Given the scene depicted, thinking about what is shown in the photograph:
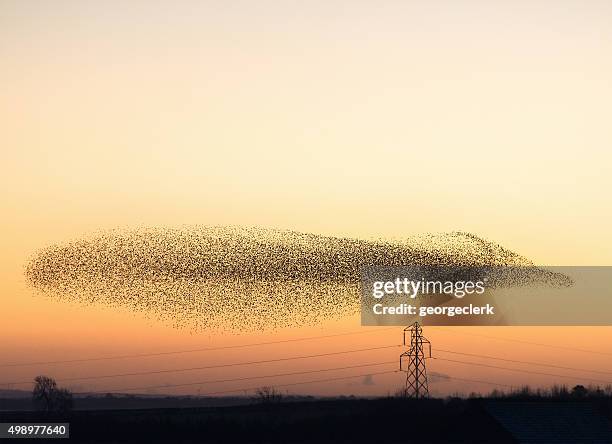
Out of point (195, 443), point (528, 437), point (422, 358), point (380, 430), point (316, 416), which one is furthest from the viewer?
point (422, 358)

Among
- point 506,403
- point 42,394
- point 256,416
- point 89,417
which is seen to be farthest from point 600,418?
point 42,394

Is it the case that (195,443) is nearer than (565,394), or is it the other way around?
(195,443)

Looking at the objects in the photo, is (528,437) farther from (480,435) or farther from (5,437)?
(5,437)

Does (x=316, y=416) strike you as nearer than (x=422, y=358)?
Yes

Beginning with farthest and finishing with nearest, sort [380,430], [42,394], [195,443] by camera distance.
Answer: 1. [42,394]
2. [380,430]
3. [195,443]

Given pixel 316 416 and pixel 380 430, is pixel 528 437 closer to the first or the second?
pixel 380 430

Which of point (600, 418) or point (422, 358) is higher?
point (422, 358)

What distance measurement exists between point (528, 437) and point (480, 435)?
6166 millimetres

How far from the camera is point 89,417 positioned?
10038cm

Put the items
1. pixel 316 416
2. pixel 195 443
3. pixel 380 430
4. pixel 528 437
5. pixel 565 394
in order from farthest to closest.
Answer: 1. pixel 565 394
2. pixel 316 416
3. pixel 380 430
4. pixel 195 443
5. pixel 528 437

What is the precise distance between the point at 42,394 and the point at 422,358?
7967cm

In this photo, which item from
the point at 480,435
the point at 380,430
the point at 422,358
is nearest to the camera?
the point at 480,435

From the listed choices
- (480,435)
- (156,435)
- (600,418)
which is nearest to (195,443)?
(156,435)

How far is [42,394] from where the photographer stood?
168625 millimetres
